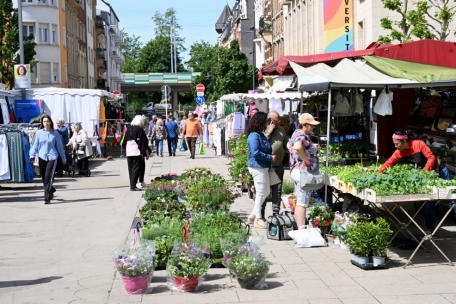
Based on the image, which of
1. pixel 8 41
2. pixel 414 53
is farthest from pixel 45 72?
pixel 414 53

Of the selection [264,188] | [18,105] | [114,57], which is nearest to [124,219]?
[264,188]

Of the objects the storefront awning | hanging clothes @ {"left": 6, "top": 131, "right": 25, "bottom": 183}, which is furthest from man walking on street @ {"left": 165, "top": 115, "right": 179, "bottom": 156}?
the storefront awning

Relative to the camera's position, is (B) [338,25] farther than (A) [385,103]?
Yes

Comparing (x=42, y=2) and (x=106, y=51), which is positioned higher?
(x=42, y=2)

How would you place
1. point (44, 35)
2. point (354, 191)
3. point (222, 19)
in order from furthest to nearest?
point (222, 19) → point (44, 35) → point (354, 191)

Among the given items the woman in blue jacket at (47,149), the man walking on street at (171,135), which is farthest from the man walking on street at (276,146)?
the man walking on street at (171,135)

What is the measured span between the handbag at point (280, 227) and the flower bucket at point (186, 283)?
308 centimetres

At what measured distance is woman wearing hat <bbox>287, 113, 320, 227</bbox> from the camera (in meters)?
10.2

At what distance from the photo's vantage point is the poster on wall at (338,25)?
3294 centimetres

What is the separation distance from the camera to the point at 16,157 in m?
18.5

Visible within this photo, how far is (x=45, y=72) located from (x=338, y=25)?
89.2 ft

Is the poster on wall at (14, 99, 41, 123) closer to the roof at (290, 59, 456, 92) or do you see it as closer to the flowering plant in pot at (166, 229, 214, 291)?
the roof at (290, 59, 456, 92)

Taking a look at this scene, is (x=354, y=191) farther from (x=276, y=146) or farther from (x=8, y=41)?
(x=8, y=41)

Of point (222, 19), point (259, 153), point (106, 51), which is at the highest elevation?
point (222, 19)
